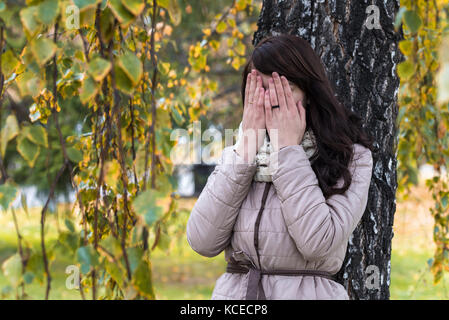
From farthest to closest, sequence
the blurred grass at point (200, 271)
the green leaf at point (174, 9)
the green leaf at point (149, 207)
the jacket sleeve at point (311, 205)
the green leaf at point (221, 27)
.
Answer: the blurred grass at point (200, 271) → the green leaf at point (221, 27) → the jacket sleeve at point (311, 205) → the green leaf at point (174, 9) → the green leaf at point (149, 207)

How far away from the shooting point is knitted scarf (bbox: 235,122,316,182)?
1424 mm

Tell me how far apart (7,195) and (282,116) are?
0.75m

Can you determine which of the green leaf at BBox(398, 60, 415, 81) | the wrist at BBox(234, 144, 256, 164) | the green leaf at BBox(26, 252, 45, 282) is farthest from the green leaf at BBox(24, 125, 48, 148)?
the green leaf at BBox(398, 60, 415, 81)

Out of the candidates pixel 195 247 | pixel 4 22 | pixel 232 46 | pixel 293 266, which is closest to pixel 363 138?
pixel 293 266

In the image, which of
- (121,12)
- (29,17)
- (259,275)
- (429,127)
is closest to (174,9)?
(121,12)

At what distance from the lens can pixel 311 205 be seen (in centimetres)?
129

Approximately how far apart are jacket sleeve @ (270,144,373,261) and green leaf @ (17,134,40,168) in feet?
1.97

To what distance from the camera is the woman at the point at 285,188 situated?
1318mm

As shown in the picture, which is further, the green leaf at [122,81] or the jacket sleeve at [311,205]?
the jacket sleeve at [311,205]

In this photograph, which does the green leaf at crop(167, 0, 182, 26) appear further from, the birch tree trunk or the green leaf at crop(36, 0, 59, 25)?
the birch tree trunk

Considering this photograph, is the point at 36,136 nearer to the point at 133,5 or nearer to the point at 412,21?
the point at 133,5

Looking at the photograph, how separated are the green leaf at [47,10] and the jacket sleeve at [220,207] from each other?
65 centimetres

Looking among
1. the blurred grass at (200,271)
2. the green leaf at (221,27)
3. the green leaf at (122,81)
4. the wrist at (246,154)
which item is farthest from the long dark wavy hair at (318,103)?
the blurred grass at (200,271)

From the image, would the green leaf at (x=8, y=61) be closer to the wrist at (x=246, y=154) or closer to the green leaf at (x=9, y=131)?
the green leaf at (x=9, y=131)
